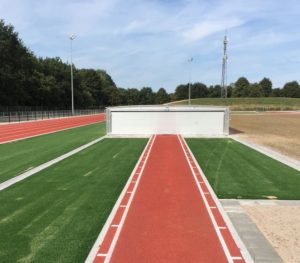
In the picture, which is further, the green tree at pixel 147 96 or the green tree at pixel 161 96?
the green tree at pixel 161 96

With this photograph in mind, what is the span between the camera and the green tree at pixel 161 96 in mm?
172125

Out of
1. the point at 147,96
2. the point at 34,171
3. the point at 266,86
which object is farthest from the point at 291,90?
the point at 34,171

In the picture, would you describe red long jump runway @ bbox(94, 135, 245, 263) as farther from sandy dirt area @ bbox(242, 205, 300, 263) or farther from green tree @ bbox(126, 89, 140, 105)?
green tree @ bbox(126, 89, 140, 105)

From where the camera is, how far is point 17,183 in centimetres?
1062

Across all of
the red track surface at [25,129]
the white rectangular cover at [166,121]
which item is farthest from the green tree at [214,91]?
the white rectangular cover at [166,121]

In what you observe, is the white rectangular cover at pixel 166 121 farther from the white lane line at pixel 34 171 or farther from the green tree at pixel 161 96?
the green tree at pixel 161 96

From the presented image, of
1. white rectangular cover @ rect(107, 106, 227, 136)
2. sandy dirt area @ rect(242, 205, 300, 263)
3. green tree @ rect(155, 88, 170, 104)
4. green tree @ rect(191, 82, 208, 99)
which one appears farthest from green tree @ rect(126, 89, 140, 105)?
sandy dirt area @ rect(242, 205, 300, 263)

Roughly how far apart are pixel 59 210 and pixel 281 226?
4.59m

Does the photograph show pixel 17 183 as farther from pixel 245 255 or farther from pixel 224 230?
pixel 245 255

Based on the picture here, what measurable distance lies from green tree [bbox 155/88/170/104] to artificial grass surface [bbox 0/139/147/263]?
522 ft

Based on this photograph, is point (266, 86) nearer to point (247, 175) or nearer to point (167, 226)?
point (247, 175)

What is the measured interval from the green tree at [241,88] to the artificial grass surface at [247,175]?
485 ft

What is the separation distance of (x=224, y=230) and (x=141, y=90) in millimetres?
169943

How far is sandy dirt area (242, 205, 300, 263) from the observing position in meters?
5.87
